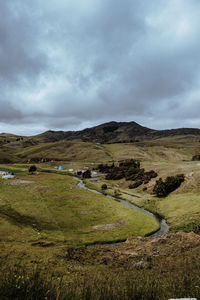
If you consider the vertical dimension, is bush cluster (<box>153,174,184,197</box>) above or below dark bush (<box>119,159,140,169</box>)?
below

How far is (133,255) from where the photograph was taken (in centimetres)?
2091

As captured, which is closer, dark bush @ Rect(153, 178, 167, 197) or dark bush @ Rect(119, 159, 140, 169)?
dark bush @ Rect(153, 178, 167, 197)

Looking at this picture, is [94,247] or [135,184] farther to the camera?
[135,184]

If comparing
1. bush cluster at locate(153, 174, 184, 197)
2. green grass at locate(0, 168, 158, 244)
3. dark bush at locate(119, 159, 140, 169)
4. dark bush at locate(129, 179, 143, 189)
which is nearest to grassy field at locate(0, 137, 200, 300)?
green grass at locate(0, 168, 158, 244)

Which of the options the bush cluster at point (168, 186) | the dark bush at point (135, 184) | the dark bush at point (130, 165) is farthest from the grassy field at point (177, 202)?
the dark bush at point (130, 165)

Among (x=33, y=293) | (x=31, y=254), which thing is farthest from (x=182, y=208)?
(x=33, y=293)

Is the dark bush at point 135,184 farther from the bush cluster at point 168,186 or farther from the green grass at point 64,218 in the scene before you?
the green grass at point 64,218

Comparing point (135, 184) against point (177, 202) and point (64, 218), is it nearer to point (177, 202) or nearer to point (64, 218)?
point (177, 202)

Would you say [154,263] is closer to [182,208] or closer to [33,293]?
[33,293]

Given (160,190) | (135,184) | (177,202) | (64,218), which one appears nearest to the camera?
(64,218)

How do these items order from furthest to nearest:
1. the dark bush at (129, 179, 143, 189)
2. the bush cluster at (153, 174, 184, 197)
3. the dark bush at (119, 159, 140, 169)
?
the dark bush at (119, 159, 140, 169)
the dark bush at (129, 179, 143, 189)
the bush cluster at (153, 174, 184, 197)

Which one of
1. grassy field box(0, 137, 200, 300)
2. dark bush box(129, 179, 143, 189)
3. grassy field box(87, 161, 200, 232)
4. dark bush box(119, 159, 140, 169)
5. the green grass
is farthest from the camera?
dark bush box(119, 159, 140, 169)

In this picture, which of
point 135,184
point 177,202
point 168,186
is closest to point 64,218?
point 177,202

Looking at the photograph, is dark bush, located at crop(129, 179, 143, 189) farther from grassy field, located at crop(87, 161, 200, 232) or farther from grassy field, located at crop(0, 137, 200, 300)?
grassy field, located at crop(0, 137, 200, 300)
